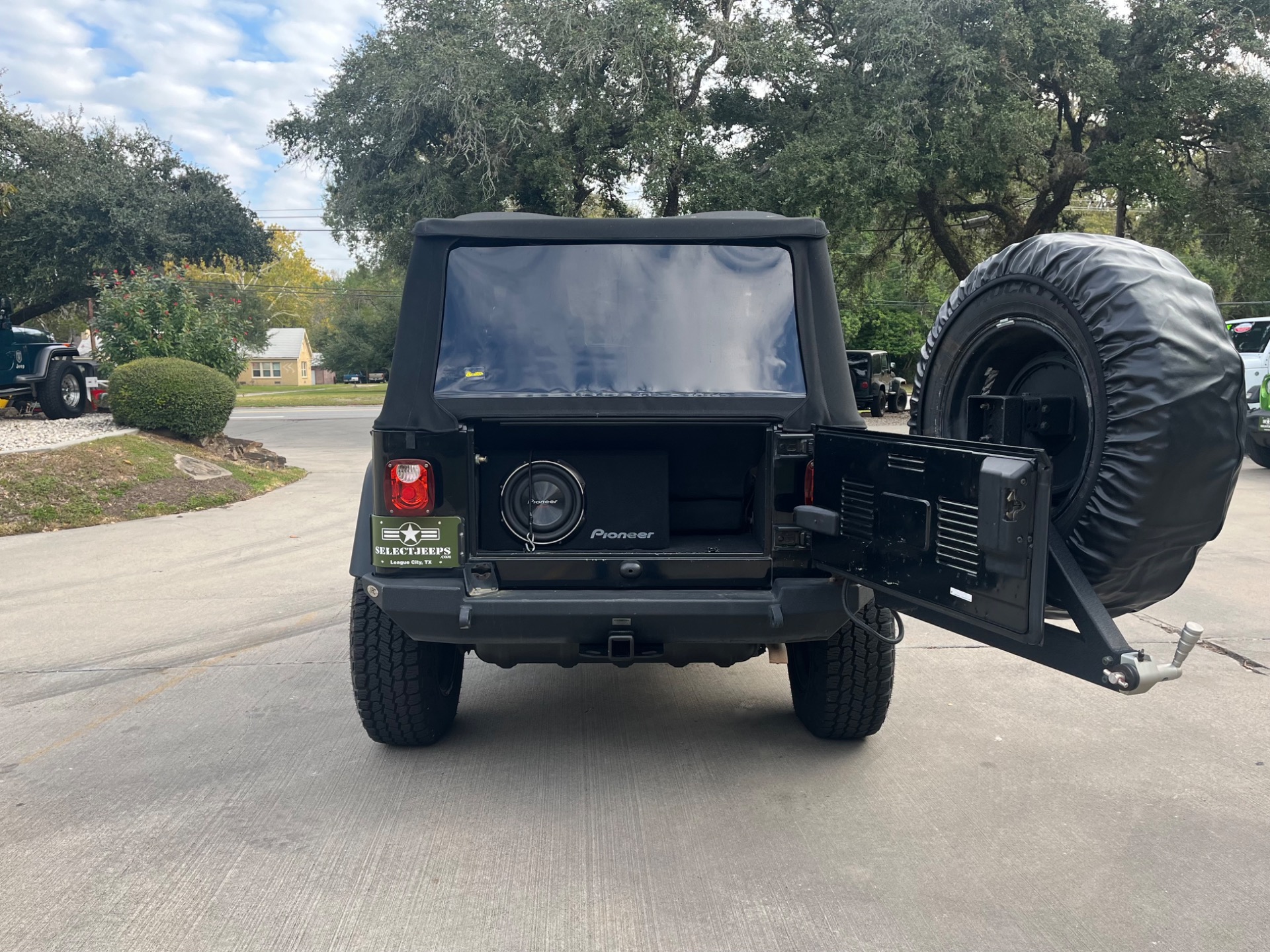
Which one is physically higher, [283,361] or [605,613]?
[605,613]

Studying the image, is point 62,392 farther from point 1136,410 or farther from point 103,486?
point 1136,410

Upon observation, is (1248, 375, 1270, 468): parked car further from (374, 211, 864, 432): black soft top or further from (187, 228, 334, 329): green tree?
(187, 228, 334, 329): green tree

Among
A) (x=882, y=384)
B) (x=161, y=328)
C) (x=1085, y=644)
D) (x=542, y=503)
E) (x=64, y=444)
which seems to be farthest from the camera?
(x=882, y=384)

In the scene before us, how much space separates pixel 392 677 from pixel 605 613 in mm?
984

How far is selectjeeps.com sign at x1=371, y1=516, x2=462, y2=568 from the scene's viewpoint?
3510 millimetres

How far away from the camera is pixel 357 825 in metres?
3.42

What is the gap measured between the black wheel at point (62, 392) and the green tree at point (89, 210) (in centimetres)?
900

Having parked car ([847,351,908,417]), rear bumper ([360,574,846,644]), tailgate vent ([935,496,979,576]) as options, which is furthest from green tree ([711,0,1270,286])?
tailgate vent ([935,496,979,576])

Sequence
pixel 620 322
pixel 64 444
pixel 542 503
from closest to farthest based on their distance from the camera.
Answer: pixel 542 503 < pixel 620 322 < pixel 64 444

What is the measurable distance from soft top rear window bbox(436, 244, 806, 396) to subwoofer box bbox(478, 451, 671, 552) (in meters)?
0.28

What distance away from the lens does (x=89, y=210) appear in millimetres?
25906

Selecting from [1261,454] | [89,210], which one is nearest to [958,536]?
[1261,454]

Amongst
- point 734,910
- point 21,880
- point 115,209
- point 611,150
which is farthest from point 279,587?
point 115,209

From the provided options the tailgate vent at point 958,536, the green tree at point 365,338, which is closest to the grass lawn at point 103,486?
the tailgate vent at point 958,536
